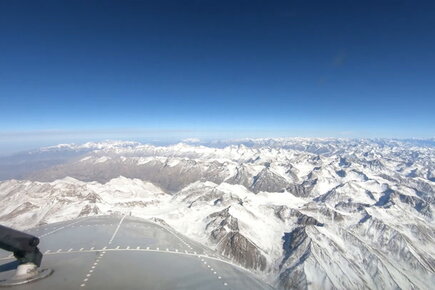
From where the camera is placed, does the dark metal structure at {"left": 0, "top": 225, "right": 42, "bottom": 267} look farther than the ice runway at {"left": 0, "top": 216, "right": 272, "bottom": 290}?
No

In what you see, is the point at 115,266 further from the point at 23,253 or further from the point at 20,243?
the point at 20,243

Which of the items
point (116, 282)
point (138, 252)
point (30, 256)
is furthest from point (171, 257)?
point (30, 256)

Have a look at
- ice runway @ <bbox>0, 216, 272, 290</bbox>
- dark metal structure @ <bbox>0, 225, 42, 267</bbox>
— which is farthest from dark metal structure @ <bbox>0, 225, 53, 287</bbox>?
ice runway @ <bbox>0, 216, 272, 290</bbox>

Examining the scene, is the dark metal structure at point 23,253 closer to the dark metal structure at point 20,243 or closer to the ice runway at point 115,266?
the dark metal structure at point 20,243

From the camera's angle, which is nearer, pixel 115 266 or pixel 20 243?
pixel 20 243

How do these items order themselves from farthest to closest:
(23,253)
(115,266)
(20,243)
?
1. (115,266)
2. (23,253)
3. (20,243)

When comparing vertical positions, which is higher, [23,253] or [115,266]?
[23,253]

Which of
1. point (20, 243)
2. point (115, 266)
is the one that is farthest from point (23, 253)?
point (115, 266)

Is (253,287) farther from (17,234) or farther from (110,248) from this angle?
(17,234)

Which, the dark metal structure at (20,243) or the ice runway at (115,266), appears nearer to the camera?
the dark metal structure at (20,243)

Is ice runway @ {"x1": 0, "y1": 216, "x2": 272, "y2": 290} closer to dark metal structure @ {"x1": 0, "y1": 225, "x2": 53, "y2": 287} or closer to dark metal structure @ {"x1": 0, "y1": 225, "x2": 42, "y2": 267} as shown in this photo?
dark metal structure @ {"x1": 0, "y1": 225, "x2": 53, "y2": 287}


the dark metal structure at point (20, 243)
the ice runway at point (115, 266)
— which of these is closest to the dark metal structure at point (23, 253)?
the dark metal structure at point (20, 243)
